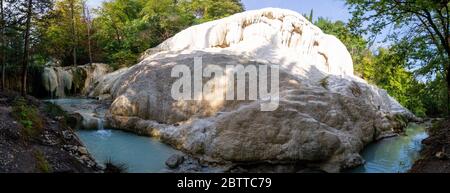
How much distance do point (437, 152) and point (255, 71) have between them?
6.70 metres

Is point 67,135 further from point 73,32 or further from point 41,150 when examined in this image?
point 73,32

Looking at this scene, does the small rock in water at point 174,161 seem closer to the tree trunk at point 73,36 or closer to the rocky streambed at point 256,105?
the rocky streambed at point 256,105

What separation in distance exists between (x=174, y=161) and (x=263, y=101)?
302 centimetres

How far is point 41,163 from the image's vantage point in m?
6.32

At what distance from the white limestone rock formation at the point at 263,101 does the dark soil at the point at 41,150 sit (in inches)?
112

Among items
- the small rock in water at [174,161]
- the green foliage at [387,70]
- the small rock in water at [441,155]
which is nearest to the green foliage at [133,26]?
the green foliage at [387,70]

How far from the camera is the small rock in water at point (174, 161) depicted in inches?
345

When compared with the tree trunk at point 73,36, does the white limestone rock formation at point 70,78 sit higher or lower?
lower

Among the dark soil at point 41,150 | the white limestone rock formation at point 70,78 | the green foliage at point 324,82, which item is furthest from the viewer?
the white limestone rock formation at point 70,78

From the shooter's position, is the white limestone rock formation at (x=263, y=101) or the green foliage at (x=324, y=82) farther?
the green foliage at (x=324, y=82)

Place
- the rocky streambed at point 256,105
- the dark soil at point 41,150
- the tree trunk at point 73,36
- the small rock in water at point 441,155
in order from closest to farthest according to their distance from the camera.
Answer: the dark soil at point 41,150 < the small rock in water at point 441,155 < the rocky streambed at point 256,105 < the tree trunk at point 73,36
